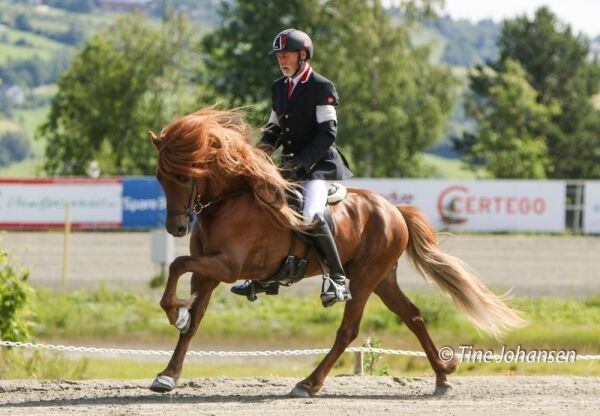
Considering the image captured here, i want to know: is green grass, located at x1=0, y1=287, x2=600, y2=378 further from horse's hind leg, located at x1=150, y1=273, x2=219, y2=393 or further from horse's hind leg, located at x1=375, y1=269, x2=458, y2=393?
horse's hind leg, located at x1=150, y1=273, x2=219, y2=393

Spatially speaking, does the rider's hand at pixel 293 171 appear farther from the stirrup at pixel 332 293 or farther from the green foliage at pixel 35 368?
the green foliage at pixel 35 368

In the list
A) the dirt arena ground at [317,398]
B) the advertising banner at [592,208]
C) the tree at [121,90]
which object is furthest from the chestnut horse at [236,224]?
the tree at [121,90]

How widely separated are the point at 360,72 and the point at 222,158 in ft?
133

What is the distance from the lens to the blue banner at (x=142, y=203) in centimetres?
2953

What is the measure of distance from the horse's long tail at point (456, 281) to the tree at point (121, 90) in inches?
1918

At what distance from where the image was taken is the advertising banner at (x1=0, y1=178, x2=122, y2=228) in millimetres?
29156

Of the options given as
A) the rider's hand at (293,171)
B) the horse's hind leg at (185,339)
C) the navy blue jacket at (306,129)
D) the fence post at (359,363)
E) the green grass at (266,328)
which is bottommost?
the green grass at (266,328)

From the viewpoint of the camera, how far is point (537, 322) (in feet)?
65.6

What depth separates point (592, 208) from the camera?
1367 inches

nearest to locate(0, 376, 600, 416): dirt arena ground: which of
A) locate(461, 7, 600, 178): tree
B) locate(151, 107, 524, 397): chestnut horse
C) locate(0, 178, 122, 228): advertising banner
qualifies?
locate(151, 107, 524, 397): chestnut horse

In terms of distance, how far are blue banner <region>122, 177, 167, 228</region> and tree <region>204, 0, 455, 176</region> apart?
15270 mm

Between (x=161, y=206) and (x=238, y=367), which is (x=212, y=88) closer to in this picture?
(x=161, y=206)

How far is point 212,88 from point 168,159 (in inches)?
2000

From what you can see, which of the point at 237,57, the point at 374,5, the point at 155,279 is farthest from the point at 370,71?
the point at 155,279
